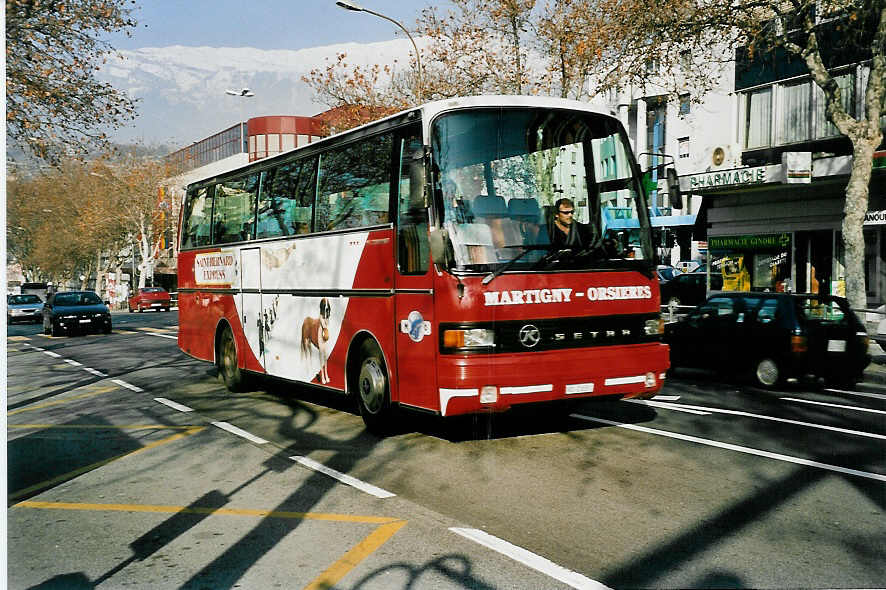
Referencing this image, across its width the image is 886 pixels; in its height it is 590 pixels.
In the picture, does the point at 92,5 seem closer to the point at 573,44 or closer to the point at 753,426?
the point at 573,44

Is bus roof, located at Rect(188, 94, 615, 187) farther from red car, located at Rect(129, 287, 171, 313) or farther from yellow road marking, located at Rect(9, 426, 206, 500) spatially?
red car, located at Rect(129, 287, 171, 313)

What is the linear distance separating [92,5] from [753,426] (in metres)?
18.1

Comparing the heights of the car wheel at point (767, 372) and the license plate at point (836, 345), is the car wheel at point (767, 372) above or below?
below

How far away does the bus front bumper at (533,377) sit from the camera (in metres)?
7.50

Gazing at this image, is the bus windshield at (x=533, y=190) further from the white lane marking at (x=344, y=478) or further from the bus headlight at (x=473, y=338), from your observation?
the white lane marking at (x=344, y=478)

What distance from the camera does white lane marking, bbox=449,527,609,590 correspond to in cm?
449

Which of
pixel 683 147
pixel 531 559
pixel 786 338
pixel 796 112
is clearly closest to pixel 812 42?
pixel 786 338

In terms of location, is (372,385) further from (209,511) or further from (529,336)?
(209,511)

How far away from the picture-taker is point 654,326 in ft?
27.9

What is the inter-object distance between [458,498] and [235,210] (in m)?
8.01

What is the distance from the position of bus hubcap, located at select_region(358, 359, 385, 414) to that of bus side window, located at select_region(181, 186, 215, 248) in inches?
241

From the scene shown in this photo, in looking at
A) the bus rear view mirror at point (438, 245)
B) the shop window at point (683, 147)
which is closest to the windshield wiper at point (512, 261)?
the bus rear view mirror at point (438, 245)

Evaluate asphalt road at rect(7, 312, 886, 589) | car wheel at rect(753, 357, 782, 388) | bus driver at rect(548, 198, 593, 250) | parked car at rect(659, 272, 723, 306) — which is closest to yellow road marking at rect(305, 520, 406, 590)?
asphalt road at rect(7, 312, 886, 589)

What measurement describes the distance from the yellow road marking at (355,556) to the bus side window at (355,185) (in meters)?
3.95
